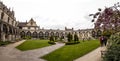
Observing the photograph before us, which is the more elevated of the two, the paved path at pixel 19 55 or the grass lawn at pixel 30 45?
the grass lawn at pixel 30 45

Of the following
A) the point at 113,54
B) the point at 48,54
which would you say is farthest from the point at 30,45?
the point at 113,54

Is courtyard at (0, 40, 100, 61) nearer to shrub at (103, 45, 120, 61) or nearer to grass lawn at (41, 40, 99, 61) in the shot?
grass lawn at (41, 40, 99, 61)

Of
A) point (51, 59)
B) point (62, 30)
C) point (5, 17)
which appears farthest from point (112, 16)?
point (62, 30)

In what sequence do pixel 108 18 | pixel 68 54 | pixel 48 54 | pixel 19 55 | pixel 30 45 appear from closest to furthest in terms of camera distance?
pixel 108 18
pixel 68 54
pixel 19 55
pixel 48 54
pixel 30 45

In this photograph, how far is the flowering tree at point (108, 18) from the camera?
13492 mm

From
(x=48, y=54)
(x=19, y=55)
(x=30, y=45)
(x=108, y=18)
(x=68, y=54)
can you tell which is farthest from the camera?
(x=30, y=45)

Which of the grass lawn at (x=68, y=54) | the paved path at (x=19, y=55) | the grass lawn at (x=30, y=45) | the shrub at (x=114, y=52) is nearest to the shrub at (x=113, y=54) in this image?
the shrub at (x=114, y=52)

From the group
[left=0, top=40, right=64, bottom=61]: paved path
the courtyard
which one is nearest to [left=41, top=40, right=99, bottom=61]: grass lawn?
the courtyard

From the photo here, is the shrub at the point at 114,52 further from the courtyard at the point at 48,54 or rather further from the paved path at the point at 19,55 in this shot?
the paved path at the point at 19,55

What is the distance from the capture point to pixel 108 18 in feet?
44.8

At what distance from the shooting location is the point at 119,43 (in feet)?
50.0

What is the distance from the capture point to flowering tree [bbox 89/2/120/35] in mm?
13492

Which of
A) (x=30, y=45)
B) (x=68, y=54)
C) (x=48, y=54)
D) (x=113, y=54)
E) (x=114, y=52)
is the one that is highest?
(x=114, y=52)

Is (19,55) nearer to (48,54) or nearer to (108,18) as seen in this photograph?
(48,54)
